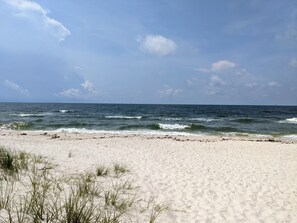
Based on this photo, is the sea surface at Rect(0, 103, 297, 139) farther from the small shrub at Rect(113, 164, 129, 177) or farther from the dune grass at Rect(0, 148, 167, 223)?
the small shrub at Rect(113, 164, 129, 177)

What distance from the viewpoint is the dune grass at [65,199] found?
12.2 ft

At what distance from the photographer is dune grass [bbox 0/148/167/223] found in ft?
12.2

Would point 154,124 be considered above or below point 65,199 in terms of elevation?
below

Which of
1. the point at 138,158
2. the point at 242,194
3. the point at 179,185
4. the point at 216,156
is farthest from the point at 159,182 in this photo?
the point at 216,156

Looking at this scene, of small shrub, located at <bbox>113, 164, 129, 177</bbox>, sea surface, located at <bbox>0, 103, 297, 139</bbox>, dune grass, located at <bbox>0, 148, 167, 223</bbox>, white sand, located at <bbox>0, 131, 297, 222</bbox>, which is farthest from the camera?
sea surface, located at <bbox>0, 103, 297, 139</bbox>

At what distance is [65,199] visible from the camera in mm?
4121

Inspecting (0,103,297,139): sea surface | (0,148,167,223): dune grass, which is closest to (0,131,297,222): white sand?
(0,148,167,223): dune grass

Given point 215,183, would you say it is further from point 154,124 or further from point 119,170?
point 154,124

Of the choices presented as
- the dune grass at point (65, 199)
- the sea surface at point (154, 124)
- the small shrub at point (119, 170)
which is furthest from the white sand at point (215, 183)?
the sea surface at point (154, 124)

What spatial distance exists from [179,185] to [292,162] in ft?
22.6

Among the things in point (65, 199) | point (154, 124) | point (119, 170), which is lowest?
point (154, 124)

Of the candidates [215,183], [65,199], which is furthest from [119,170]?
[65,199]

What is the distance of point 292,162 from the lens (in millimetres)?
11336

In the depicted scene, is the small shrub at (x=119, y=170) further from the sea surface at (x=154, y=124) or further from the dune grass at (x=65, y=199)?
the sea surface at (x=154, y=124)
